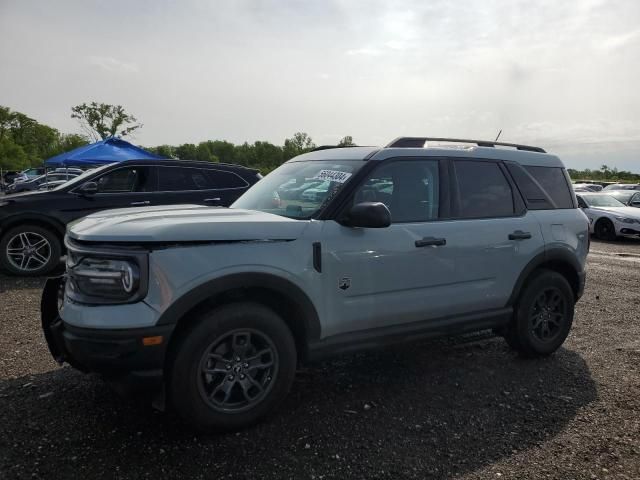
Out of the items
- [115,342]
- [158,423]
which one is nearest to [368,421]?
[158,423]

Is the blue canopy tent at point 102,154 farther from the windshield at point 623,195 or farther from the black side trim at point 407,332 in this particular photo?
the windshield at point 623,195

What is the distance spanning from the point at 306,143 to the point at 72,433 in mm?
109472

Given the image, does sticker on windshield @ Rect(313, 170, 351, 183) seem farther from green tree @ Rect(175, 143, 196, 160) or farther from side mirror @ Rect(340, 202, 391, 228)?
green tree @ Rect(175, 143, 196, 160)

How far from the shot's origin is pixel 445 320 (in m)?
3.84

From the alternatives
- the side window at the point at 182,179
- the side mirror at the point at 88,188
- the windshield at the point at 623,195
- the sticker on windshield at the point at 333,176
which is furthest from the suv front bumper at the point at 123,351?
the windshield at the point at 623,195

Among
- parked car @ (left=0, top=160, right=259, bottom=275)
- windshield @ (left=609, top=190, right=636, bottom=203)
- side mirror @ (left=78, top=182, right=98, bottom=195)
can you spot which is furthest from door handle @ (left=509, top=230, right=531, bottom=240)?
windshield @ (left=609, top=190, right=636, bottom=203)

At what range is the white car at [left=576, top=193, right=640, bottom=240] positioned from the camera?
1402 cm

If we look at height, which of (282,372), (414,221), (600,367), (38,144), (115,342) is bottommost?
(600,367)

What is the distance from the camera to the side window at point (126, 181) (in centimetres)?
762

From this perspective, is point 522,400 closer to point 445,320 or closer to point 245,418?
point 445,320

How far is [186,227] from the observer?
2.84m

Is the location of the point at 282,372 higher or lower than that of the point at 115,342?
lower

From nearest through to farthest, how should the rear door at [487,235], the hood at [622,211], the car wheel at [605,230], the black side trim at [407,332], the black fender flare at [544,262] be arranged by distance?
the black side trim at [407,332], the rear door at [487,235], the black fender flare at [544,262], the hood at [622,211], the car wheel at [605,230]

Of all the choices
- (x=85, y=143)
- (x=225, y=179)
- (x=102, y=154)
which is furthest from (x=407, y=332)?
(x=85, y=143)
